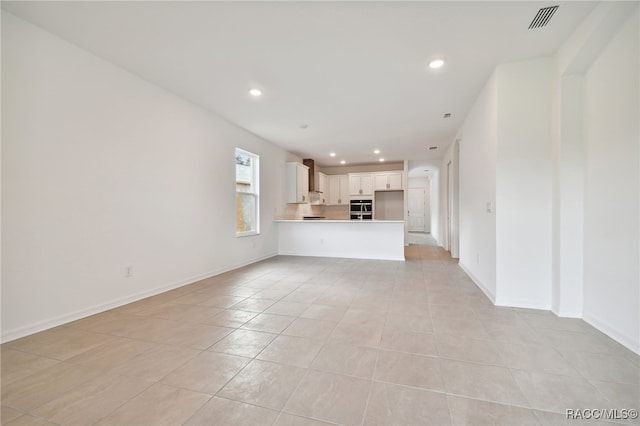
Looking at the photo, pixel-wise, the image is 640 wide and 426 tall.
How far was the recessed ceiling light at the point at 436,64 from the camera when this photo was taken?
286cm

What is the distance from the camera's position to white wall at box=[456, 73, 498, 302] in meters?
3.14

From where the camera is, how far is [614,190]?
219 centimetres

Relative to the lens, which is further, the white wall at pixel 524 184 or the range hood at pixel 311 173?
the range hood at pixel 311 173

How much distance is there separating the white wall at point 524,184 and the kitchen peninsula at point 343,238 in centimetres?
269

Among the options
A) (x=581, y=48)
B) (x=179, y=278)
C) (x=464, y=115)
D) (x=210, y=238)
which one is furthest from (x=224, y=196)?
(x=581, y=48)

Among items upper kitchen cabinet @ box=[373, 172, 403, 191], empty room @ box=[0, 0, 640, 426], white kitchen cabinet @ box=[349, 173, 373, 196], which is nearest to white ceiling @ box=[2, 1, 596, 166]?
empty room @ box=[0, 0, 640, 426]

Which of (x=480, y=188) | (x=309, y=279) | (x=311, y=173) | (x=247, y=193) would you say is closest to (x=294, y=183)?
(x=311, y=173)

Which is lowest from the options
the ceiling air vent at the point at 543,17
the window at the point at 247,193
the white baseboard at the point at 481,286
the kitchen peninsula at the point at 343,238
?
the white baseboard at the point at 481,286

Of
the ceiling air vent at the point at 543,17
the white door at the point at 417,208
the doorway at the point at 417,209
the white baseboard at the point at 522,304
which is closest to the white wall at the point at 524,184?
the white baseboard at the point at 522,304

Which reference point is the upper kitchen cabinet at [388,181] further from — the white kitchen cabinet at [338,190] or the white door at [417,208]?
the white door at [417,208]

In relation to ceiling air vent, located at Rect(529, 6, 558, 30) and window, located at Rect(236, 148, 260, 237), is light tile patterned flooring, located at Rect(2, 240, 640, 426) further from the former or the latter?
ceiling air vent, located at Rect(529, 6, 558, 30)

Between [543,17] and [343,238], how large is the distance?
4.82 metres

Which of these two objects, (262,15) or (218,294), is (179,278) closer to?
(218,294)

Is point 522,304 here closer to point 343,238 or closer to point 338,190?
point 343,238
